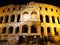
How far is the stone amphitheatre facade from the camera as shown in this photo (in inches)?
929

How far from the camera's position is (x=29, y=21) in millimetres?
24078

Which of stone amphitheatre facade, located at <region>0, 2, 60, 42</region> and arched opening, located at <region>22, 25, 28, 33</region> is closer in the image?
stone amphitheatre facade, located at <region>0, 2, 60, 42</region>

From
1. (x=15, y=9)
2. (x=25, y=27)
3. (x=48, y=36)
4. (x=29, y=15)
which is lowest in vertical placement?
(x=48, y=36)

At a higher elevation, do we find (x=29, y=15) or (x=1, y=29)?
(x=29, y=15)

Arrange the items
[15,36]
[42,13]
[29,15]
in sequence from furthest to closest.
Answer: [42,13] < [29,15] < [15,36]

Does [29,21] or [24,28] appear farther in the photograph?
[24,28]

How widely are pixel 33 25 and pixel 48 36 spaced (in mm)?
4061

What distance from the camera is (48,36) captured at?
24.4m

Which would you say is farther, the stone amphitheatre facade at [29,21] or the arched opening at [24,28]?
the arched opening at [24,28]

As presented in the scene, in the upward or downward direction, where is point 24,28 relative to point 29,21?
downward

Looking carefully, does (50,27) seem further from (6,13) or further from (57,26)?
(6,13)

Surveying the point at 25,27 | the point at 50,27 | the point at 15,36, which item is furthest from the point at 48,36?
the point at 15,36

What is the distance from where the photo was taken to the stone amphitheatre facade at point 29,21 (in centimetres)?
2359

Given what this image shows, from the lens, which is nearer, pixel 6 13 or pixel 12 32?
pixel 12 32
